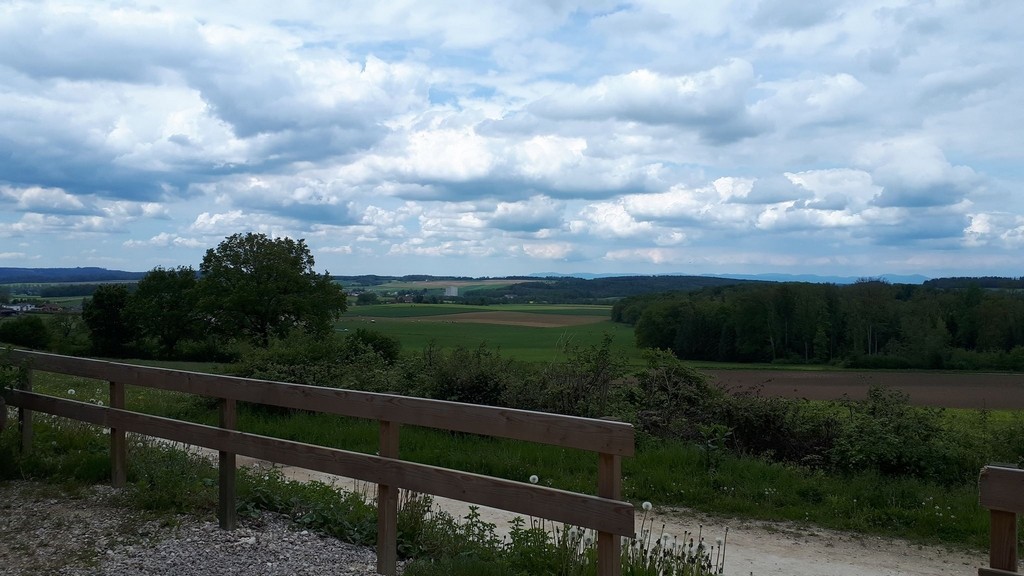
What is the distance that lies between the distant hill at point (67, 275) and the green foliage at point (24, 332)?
9.03m

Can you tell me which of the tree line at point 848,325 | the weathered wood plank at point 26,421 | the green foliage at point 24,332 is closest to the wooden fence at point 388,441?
the weathered wood plank at point 26,421

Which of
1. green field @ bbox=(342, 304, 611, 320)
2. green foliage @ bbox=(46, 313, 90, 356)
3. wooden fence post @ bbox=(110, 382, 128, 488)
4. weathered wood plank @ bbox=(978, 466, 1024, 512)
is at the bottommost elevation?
green foliage @ bbox=(46, 313, 90, 356)

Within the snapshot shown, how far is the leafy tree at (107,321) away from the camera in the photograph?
58188mm

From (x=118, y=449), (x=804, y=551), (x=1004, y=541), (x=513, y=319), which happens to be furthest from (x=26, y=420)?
(x=513, y=319)

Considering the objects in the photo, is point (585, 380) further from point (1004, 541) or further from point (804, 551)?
point (1004, 541)

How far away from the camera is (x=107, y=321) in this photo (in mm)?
58875

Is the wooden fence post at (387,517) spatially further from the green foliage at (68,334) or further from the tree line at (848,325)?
the green foliage at (68,334)

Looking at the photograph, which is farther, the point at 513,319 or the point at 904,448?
the point at 513,319

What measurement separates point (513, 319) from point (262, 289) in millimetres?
20614

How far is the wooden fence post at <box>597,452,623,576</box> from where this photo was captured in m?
4.21

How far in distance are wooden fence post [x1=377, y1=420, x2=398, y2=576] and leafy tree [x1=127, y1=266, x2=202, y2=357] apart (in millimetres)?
49147

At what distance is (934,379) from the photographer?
85.4 ft

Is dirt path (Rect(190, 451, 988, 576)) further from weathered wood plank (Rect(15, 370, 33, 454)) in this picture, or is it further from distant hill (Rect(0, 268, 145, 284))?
distant hill (Rect(0, 268, 145, 284))

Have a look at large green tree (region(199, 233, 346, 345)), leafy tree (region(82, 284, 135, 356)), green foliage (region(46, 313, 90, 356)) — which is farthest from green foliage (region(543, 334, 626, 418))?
leafy tree (region(82, 284, 135, 356))
